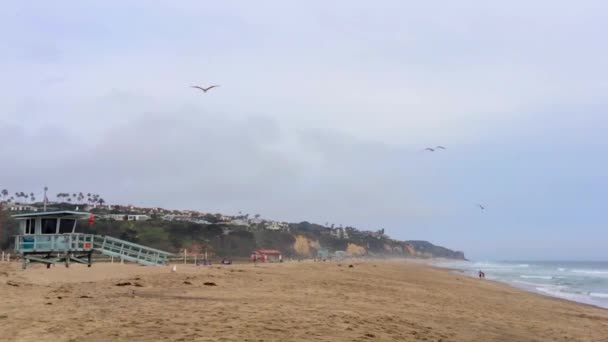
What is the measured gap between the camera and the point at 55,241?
30.1 m

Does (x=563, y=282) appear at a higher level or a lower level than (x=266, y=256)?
higher

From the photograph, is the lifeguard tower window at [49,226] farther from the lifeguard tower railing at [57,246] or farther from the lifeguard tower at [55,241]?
the lifeguard tower railing at [57,246]

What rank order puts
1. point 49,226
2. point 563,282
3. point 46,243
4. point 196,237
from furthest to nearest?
point 196,237
point 563,282
point 49,226
point 46,243

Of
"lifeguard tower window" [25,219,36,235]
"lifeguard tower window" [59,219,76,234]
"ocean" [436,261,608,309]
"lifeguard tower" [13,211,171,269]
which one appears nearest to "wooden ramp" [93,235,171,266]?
"lifeguard tower" [13,211,171,269]

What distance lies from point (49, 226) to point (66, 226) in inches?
36.5

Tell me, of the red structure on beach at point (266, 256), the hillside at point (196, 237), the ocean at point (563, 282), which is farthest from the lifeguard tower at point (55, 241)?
the hillside at point (196, 237)

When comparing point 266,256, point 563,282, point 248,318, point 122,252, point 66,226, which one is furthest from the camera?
point 266,256

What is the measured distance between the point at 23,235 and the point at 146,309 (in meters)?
23.1

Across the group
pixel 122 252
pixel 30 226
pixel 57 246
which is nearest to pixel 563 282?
pixel 122 252

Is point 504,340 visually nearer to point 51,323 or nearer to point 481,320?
point 481,320

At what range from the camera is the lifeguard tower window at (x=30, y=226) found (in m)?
30.9

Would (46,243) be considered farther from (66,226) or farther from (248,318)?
(248,318)

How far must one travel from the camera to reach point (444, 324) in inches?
484

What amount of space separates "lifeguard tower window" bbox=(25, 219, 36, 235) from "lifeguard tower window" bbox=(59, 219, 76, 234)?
1.35 meters
